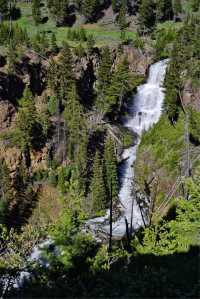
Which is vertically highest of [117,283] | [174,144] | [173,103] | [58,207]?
[117,283]

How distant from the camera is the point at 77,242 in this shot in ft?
81.8

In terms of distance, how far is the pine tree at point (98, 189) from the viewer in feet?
240

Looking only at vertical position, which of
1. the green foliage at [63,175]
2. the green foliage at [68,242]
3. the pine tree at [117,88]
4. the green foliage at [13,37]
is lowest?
the green foliage at [63,175]

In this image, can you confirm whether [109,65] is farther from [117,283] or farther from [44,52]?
[117,283]

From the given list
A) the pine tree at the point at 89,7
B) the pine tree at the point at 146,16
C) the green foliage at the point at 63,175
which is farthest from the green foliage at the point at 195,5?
the green foliage at the point at 63,175

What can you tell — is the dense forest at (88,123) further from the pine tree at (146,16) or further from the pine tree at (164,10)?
the pine tree at (164,10)

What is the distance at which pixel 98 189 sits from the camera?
73.1m

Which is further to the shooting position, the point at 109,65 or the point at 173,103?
the point at 109,65

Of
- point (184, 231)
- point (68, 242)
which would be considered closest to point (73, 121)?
point (184, 231)

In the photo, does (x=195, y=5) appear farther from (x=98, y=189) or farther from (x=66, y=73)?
(x=98, y=189)

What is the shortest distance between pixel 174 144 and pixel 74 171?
17889 millimetres

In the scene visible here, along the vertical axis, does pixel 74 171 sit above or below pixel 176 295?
below

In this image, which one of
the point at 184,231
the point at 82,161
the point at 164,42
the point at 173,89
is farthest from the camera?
the point at 164,42

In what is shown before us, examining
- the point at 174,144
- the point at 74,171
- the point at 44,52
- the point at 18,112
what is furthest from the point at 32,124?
the point at 174,144
